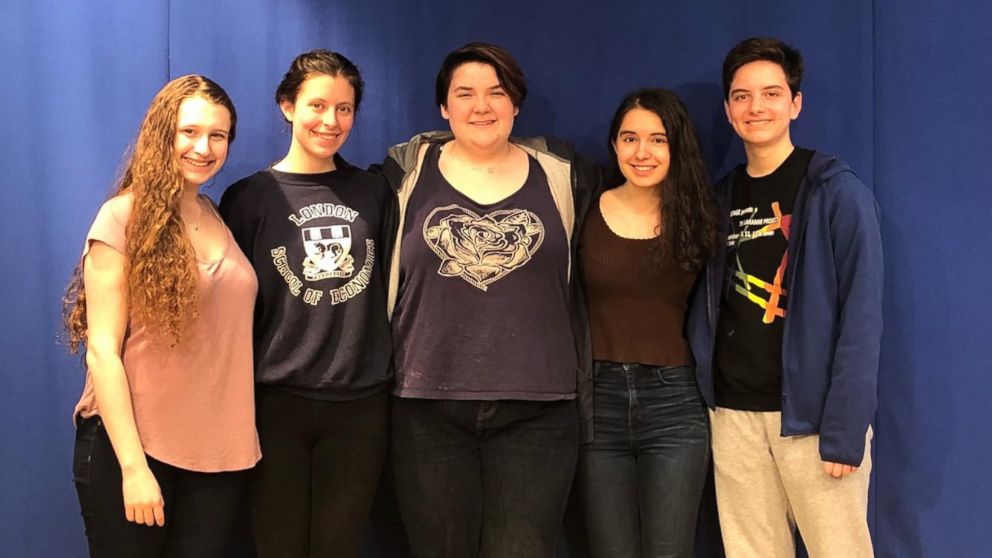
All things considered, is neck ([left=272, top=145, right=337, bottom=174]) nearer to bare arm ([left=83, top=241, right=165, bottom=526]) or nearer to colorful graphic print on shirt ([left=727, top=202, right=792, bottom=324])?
bare arm ([left=83, top=241, right=165, bottom=526])

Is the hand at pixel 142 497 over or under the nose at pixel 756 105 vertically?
under

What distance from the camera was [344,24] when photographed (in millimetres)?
2436

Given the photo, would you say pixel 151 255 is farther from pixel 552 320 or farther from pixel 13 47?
pixel 13 47

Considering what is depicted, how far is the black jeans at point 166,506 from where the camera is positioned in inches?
67.1

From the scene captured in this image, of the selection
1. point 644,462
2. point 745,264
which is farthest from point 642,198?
point 644,462

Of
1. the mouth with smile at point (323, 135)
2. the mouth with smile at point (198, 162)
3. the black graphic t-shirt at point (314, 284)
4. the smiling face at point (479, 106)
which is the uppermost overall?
the smiling face at point (479, 106)

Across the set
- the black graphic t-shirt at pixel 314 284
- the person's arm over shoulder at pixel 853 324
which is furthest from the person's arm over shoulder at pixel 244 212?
the person's arm over shoulder at pixel 853 324

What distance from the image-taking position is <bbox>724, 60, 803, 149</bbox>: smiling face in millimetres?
2037

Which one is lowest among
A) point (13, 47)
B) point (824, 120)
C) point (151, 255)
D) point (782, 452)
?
point (782, 452)

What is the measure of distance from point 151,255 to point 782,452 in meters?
1.56

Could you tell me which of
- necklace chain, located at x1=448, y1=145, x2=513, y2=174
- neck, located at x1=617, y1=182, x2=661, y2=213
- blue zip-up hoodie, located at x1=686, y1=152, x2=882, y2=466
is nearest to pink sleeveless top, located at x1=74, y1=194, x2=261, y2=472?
necklace chain, located at x1=448, y1=145, x2=513, y2=174

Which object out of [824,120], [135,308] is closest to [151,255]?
[135,308]

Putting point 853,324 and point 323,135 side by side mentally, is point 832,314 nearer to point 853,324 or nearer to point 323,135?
point 853,324

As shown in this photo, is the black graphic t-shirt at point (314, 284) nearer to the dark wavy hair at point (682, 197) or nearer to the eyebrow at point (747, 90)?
the dark wavy hair at point (682, 197)
